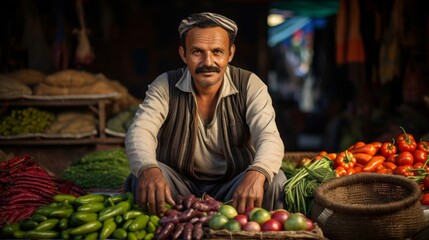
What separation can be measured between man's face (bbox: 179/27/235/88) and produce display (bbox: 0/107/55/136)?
3541mm

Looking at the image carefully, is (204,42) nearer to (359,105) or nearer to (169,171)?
(169,171)

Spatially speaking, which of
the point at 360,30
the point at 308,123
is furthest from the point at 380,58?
the point at 308,123

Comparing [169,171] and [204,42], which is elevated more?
[204,42]

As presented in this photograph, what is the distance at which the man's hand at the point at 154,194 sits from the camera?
13.7 ft

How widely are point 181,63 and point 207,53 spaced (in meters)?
5.80

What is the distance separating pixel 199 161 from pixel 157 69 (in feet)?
19.3

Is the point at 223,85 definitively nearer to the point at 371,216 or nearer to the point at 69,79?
the point at 371,216

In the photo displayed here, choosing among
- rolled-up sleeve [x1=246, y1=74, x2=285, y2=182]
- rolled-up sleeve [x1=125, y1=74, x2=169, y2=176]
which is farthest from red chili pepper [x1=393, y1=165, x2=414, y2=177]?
rolled-up sleeve [x1=125, y1=74, x2=169, y2=176]

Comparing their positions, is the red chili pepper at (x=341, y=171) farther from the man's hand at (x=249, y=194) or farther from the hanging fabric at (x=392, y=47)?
the hanging fabric at (x=392, y=47)

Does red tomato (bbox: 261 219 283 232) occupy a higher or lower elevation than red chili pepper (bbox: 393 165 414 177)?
higher

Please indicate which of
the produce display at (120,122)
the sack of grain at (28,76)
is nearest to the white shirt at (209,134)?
the produce display at (120,122)

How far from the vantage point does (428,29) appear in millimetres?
8391

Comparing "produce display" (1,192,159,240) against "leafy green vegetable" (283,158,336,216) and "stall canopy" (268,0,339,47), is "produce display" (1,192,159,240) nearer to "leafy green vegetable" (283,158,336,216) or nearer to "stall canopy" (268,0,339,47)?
"leafy green vegetable" (283,158,336,216)

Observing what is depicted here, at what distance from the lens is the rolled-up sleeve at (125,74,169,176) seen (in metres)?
4.40
